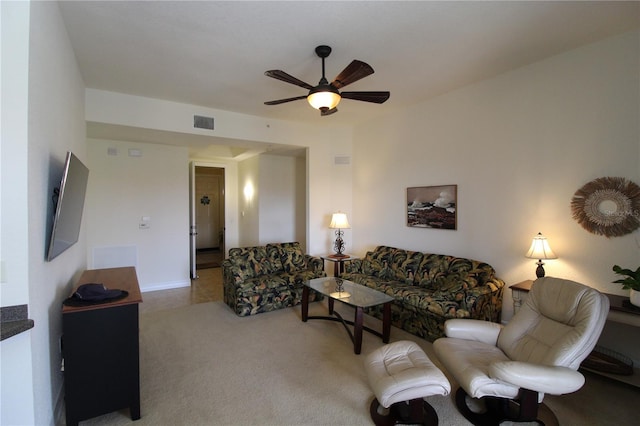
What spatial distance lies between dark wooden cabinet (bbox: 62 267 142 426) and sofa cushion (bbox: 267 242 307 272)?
2800 mm

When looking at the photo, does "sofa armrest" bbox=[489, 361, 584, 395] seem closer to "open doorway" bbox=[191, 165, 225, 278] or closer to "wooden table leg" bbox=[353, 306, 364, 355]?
"wooden table leg" bbox=[353, 306, 364, 355]

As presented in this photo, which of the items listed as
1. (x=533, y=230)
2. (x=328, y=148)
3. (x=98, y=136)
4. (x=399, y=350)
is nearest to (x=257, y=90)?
(x=328, y=148)

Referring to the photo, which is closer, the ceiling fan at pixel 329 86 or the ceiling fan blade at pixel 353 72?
Result: the ceiling fan blade at pixel 353 72

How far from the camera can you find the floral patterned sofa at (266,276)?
4.16 meters

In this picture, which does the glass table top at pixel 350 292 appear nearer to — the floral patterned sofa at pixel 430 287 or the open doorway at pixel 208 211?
the floral patterned sofa at pixel 430 287

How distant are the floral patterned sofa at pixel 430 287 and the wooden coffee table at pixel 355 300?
0.94 feet

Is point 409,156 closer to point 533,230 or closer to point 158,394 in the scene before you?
point 533,230

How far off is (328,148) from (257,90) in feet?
6.75

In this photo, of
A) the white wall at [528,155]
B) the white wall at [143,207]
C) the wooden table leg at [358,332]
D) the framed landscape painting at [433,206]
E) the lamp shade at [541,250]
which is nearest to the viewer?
the white wall at [528,155]

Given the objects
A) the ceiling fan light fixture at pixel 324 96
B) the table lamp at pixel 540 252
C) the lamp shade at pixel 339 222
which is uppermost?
the ceiling fan light fixture at pixel 324 96

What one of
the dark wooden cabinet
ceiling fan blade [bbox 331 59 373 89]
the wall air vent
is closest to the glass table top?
the dark wooden cabinet

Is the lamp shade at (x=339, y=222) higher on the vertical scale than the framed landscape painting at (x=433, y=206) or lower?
lower

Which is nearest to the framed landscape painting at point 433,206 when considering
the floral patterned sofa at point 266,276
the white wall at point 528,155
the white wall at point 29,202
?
the white wall at point 528,155

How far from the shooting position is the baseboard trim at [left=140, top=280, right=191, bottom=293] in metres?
5.35
